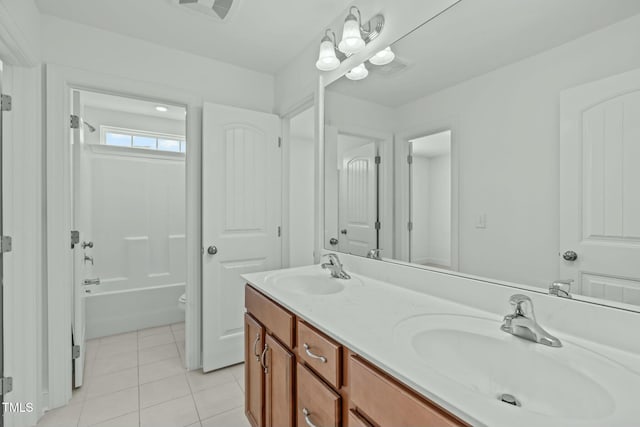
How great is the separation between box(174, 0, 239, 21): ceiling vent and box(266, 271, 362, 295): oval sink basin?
156 cm

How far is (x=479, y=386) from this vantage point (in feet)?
2.52

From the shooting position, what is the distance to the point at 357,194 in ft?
5.82

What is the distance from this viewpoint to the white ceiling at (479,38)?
2.85 feet

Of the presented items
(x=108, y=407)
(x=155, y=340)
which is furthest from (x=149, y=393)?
(x=155, y=340)

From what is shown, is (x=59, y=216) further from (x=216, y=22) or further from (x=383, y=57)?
(x=383, y=57)

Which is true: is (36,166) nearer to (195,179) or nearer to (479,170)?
(195,179)

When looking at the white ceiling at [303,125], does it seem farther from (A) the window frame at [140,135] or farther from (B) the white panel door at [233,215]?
(A) the window frame at [140,135]

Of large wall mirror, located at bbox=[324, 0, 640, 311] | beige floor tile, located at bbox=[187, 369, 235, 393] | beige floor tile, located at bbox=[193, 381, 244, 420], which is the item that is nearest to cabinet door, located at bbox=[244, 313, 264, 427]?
beige floor tile, located at bbox=[193, 381, 244, 420]

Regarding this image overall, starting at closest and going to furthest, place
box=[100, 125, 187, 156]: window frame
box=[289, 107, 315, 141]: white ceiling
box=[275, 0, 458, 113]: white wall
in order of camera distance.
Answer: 1. box=[275, 0, 458, 113]: white wall
2. box=[289, 107, 315, 141]: white ceiling
3. box=[100, 125, 187, 156]: window frame

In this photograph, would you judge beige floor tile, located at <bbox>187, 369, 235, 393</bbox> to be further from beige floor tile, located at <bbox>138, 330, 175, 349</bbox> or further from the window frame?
the window frame

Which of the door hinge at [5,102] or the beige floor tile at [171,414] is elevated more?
the door hinge at [5,102]

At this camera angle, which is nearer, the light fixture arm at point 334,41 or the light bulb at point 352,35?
the light bulb at point 352,35

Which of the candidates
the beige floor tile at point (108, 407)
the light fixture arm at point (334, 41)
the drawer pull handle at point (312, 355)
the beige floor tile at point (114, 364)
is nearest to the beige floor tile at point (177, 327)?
the beige floor tile at point (114, 364)

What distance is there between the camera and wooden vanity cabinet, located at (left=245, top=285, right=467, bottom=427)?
2.17 feet
